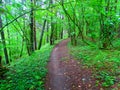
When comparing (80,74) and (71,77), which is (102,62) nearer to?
(80,74)

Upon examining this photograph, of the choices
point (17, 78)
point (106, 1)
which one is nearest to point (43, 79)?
point (17, 78)

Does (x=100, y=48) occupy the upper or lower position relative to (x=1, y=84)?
upper

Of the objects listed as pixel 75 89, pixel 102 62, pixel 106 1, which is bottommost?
pixel 75 89

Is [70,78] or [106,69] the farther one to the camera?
[106,69]

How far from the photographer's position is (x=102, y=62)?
367 inches

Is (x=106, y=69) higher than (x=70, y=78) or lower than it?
higher

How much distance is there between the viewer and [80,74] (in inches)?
317

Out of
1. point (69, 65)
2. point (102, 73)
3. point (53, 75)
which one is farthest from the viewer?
point (69, 65)

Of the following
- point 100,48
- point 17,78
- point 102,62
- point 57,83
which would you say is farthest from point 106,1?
point 17,78

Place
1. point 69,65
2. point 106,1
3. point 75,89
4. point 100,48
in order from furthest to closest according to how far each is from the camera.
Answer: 1. point 100,48
2. point 106,1
3. point 69,65
4. point 75,89

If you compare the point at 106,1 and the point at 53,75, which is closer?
the point at 53,75

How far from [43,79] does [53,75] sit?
787 millimetres

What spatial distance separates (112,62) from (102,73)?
180cm

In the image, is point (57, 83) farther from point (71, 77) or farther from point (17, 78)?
point (17, 78)
